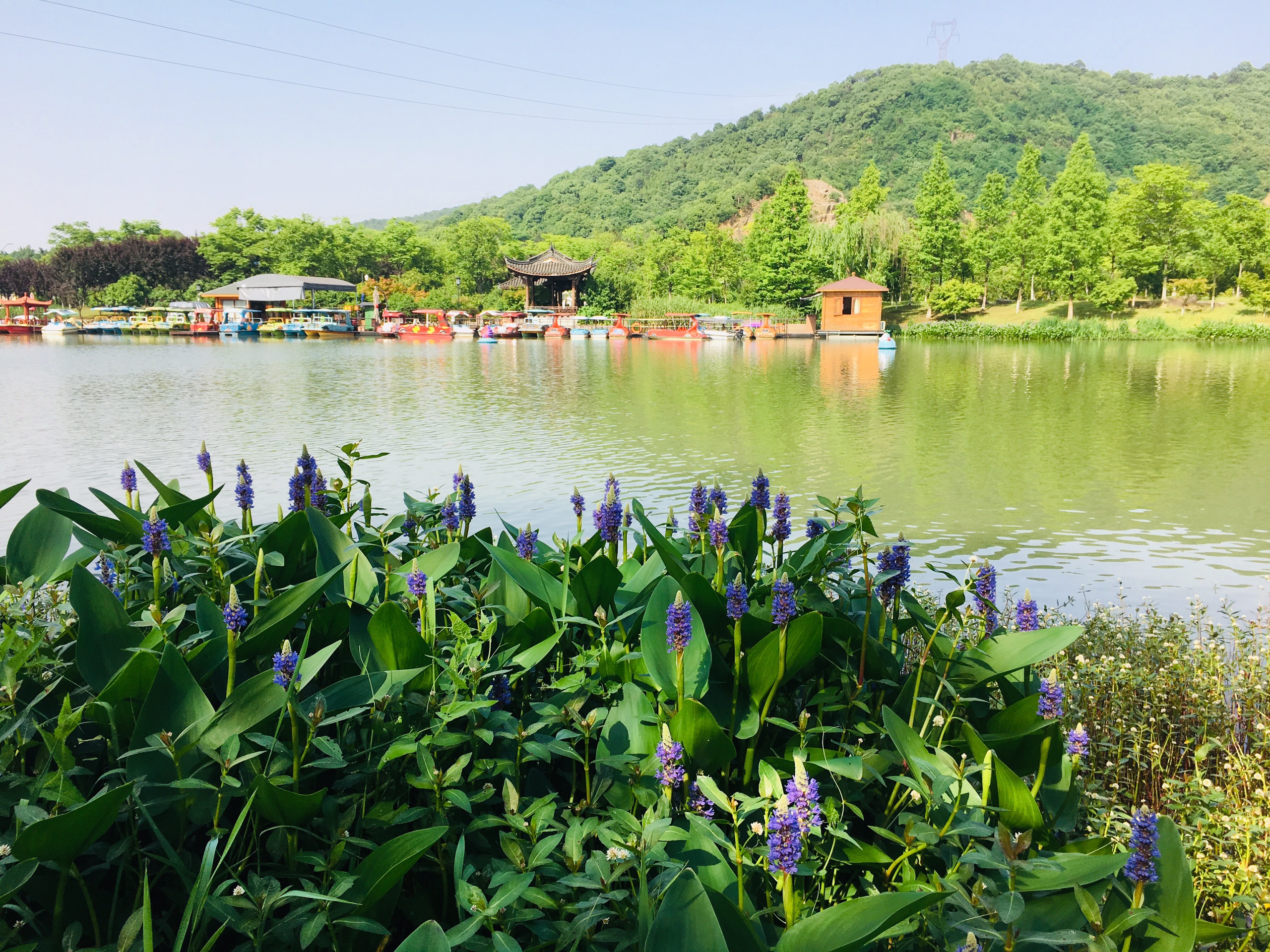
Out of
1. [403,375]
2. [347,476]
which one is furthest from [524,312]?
[347,476]

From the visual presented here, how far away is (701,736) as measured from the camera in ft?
3.94

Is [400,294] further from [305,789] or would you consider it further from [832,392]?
[305,789]

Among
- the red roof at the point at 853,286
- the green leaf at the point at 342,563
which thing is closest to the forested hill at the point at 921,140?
the red roof at the point at 853,286

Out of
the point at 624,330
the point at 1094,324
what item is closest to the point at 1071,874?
the point at 1094,324

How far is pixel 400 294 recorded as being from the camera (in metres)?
46.6

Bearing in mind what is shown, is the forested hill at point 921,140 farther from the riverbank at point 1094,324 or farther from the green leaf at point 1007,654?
the green leaf at point 1007,654

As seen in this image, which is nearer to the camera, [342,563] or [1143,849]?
[1143,849]

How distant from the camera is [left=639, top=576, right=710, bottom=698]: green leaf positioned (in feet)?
4.21

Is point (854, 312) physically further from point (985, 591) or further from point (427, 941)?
point (427, 941)

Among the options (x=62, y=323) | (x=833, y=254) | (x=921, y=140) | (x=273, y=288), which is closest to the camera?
(x=833, y=254)

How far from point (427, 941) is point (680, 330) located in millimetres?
34273

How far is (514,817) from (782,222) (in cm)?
3858

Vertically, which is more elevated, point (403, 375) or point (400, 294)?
point (400, 294)

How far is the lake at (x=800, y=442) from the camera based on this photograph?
5.55 m
